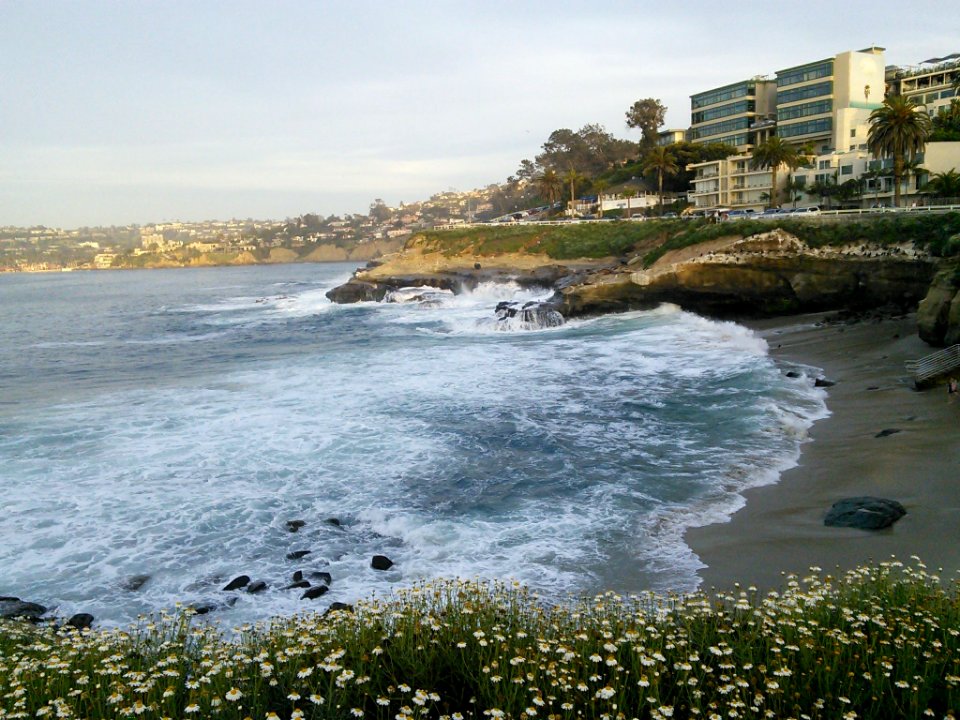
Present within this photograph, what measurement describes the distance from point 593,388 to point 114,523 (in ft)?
48.4

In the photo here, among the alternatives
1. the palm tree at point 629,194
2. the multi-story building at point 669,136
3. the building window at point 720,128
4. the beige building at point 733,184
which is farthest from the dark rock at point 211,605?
the multi-story building at point 669,136

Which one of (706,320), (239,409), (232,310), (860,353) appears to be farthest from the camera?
(232,310)

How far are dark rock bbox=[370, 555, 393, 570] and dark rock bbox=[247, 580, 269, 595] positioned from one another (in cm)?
166

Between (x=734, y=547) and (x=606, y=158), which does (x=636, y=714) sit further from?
(x=606, y=158)

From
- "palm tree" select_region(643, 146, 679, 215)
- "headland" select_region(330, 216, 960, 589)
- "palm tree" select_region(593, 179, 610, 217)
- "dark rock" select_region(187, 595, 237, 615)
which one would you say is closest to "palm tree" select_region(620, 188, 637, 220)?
"palm tree" select_region(593, 179, 610, 217)

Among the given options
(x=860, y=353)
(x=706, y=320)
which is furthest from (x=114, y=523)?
(x=706, y=320)

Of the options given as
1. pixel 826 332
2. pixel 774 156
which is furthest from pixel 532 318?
pixel 774 156

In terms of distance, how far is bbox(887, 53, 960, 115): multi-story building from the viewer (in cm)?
6856

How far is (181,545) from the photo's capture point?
12953 mm

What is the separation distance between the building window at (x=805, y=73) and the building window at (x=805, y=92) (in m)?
0.80

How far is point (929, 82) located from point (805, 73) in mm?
12910

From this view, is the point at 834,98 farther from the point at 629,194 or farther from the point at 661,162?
the point at 629,194

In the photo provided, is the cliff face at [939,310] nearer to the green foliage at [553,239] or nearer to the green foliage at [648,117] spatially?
the green foliage at [553,239]

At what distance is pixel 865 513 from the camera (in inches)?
477
